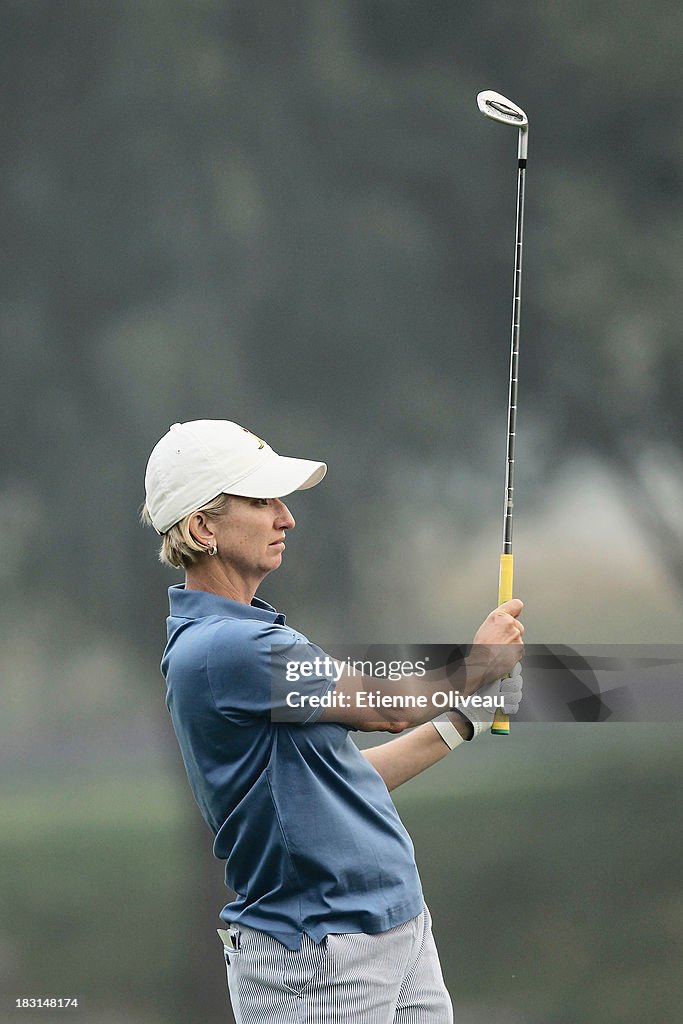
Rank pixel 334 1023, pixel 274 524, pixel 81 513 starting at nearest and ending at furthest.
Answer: pixel 334 1023, pixel 274 524, pixel 81 513

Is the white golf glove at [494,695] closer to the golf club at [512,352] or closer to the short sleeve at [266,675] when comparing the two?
the golf club at [512,352]

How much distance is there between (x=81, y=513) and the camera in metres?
2.14

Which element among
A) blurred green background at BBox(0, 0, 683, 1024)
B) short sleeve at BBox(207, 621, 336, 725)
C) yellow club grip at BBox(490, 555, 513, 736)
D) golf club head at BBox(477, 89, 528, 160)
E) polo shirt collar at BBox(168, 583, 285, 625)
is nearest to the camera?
short sleeve at BBox(207, 621, 336, 725)

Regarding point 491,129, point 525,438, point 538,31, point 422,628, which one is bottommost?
point 422,628

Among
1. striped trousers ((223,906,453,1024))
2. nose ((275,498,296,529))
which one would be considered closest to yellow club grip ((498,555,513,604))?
nose ((275,498,296,529))

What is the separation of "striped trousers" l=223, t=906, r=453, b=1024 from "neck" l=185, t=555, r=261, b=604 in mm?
359

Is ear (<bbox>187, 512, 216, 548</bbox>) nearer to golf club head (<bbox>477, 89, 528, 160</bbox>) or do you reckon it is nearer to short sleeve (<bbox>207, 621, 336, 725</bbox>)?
short sleeve (<bbox>207, 621, 336, 725</bbox>)

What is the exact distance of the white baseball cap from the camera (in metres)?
1.26

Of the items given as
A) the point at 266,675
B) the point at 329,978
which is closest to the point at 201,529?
the point at 266,675

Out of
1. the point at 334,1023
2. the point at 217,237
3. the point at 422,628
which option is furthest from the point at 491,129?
the point at 334,1023

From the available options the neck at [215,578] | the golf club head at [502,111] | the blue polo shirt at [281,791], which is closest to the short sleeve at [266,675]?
the blue polo shirt at [281,791]

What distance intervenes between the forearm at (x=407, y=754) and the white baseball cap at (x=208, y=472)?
13.7 inches

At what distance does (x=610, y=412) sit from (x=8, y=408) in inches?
43.9

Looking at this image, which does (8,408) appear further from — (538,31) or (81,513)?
(538,31)
